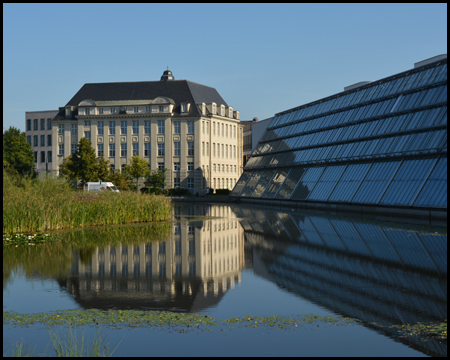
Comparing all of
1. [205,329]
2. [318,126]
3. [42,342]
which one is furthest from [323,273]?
[318,126]

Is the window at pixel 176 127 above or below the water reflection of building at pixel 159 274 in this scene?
above

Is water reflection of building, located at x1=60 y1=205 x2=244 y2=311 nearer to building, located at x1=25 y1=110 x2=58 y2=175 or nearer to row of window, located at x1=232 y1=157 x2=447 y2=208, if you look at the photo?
row of window, located at x1=232 y1=157 x2=447 y2=208

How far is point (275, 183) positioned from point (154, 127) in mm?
45405

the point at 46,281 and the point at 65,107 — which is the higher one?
the point at 65,107

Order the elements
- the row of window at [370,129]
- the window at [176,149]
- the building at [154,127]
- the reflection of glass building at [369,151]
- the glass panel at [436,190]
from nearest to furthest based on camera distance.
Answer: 1. the glass panel at [436,190]
2. the reflection of glass building at [369,151]
3. the row of window at [370,129]
4. the building at [154,127]
5. the window at [176,149]

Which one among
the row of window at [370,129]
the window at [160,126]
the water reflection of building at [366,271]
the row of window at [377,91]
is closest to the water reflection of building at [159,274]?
the water reflection of building at [366,271]

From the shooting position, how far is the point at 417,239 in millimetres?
20562

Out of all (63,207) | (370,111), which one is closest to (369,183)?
(370,111)

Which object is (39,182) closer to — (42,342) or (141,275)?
(141,275)

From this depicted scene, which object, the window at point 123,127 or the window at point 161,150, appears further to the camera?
the window at point 123,127

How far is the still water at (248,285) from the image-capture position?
796cm

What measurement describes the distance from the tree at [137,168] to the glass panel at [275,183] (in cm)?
3618

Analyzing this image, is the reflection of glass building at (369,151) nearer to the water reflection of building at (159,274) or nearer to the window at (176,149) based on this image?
the water reflection of building at (159,274)

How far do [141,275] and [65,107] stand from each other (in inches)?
3611
